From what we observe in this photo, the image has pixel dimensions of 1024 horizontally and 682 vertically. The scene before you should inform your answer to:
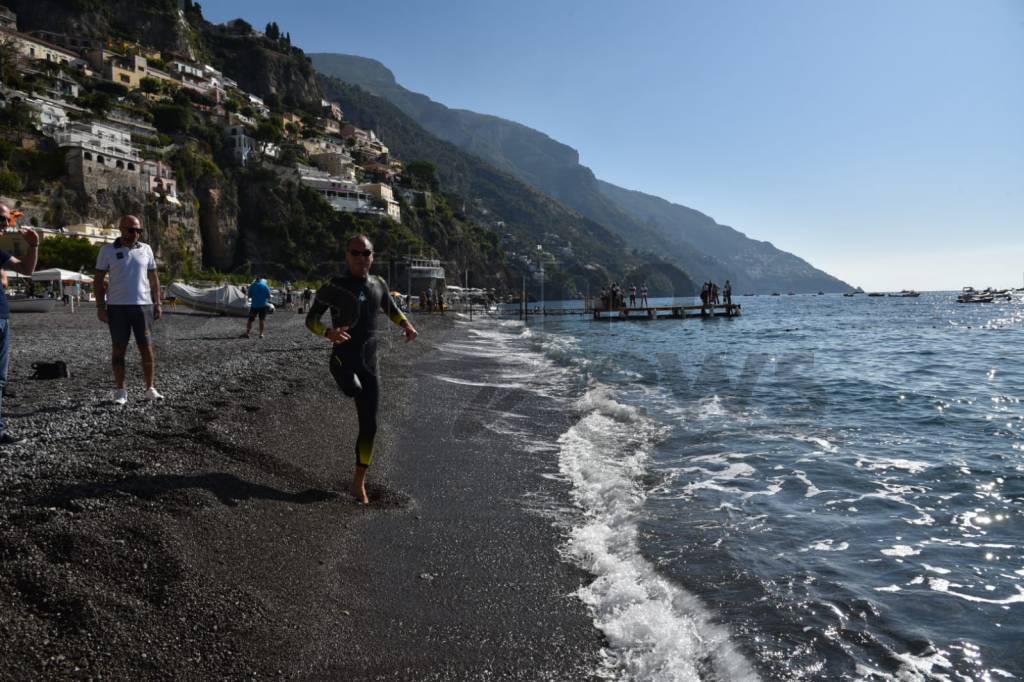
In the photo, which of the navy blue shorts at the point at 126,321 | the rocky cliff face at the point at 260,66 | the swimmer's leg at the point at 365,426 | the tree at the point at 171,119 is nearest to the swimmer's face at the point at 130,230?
the navy blue shorts at the point at 126,321

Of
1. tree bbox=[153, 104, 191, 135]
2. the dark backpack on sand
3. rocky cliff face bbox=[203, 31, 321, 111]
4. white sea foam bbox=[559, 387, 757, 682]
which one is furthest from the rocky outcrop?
white sea foam bbox=[559, 387, 757, 682]

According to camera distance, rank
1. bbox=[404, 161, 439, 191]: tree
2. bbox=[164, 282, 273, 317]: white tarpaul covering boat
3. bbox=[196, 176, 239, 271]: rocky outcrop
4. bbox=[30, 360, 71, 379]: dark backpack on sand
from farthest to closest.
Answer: bbox=[404, 161, 439, 191]: tree < bbox=[196, 176, 239, 271]: rocky outcrop < bbox=[164, 282, 273, 317]: white tarpaul covering boat < bbox=[30, 360, 71, 379]: dark backpack on sand

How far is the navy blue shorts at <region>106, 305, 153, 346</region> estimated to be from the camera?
5902 millimetres

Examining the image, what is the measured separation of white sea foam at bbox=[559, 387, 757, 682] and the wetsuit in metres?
1.98

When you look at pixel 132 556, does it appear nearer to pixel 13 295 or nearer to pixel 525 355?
pixel 525 355

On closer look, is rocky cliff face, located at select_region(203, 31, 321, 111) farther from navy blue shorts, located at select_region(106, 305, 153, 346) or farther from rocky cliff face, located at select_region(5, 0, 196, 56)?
navy blue shorts, located at select_region(106, 305, 153, 346)

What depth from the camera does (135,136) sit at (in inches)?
2621

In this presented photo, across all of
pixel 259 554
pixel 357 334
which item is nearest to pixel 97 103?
pixel 357 334

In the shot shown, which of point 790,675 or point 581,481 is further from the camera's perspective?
point 581,481

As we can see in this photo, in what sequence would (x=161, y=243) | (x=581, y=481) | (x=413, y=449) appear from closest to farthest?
(x=581, y=481)
(x=413, y=449)
(x=161, y=243)

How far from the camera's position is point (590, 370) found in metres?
15.5

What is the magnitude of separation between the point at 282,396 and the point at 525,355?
40.3 feet

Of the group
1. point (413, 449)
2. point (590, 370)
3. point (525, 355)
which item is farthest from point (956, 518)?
point (525, 355)

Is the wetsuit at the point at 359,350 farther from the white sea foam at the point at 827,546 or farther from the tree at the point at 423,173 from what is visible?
the tree at the point at 423,173
